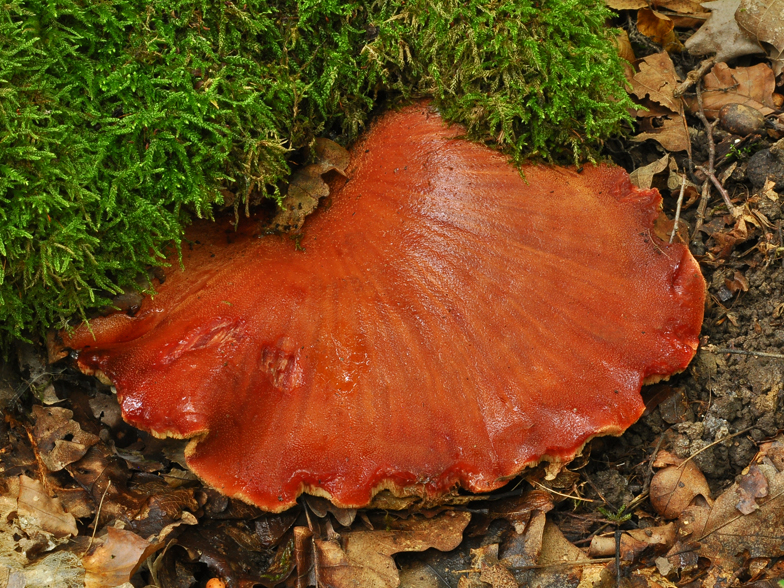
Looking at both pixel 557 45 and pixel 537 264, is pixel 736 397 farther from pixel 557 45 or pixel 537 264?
pixel 557 45

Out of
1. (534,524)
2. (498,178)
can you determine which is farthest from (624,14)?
(534,524)

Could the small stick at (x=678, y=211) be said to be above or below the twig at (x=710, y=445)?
above

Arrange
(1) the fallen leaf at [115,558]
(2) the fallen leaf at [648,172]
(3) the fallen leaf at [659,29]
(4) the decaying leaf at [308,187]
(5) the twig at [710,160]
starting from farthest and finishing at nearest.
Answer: (3) the fallen leaf at [659,29] < (2) the fallen leaf at [648,172] < (5) the twig at [710,160] < (4) the decaying leaf at [308,187] < (1) the fallen leaf at [115,558]

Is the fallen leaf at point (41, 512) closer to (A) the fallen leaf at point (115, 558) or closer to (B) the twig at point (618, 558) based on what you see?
(A) the fallen leaf at point (115, 558)

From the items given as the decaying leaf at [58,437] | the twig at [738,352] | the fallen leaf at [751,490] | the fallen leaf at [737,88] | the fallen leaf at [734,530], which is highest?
the fallen leaf at [737,88]

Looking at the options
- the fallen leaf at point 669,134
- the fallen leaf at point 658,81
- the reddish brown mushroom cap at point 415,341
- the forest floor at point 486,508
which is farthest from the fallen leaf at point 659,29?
the reddish brown mushroom cap at point 415,341

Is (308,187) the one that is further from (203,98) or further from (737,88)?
(737,88)

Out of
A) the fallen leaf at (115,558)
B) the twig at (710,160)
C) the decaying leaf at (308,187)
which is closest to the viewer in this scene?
the fallen leaf at (115,558)

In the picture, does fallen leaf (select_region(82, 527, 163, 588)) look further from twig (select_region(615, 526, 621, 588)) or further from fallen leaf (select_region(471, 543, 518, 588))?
twig (select_region(615, 526, 621, 588))
